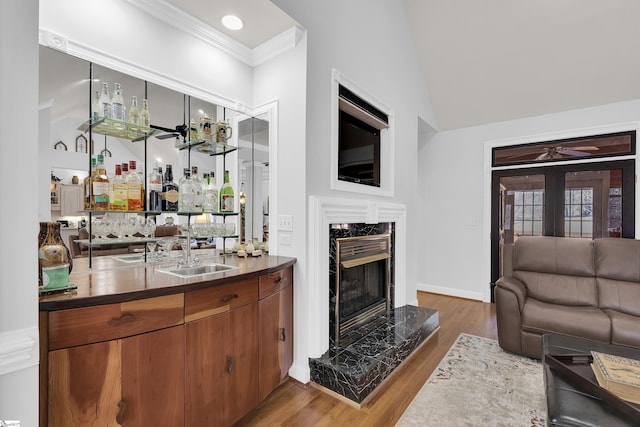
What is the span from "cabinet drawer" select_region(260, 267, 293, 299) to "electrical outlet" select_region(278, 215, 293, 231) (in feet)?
1.02

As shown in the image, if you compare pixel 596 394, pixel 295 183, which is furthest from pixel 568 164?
pixel 295 183

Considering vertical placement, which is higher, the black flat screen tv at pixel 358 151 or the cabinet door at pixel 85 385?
the black flat screen tv at pixel 358 151

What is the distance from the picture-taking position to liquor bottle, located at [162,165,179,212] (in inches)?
75.4

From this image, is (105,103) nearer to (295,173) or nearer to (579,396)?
(295,173)

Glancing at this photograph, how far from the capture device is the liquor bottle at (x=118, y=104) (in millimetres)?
1729

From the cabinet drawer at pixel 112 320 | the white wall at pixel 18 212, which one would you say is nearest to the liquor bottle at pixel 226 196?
the cabinet drawer at pixel 112 320

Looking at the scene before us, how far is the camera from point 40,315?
104cm

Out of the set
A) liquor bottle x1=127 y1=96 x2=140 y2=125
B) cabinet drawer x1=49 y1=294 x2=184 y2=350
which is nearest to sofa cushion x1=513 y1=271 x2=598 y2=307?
cabinet drawer x1=49 y1=294 x2=184 y2=350

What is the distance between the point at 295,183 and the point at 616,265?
3033 mm

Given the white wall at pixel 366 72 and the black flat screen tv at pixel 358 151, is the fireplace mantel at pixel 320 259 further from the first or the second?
the black flat screen tv at pixel 358 151

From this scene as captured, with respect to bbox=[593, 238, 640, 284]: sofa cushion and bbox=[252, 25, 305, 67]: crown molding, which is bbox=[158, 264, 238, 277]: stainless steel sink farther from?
bbox=[593, 238, 640, 284]: sofa cushion

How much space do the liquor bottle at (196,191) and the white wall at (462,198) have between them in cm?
384

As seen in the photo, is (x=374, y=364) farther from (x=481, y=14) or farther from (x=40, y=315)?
(x=481, y=14)

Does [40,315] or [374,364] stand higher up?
[40,315]
